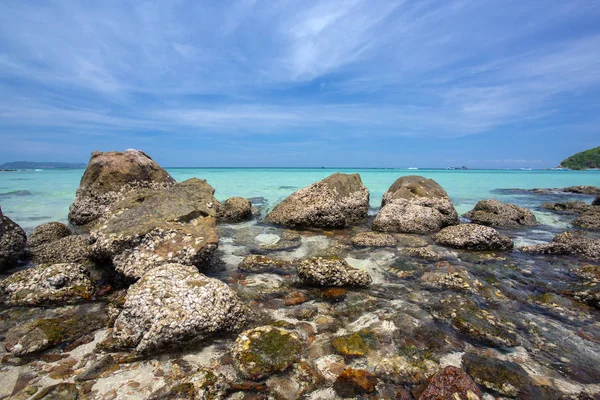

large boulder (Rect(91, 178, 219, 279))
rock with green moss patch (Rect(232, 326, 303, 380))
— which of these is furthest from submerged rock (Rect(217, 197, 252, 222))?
rock with green moss patch (Rect(232, 326, 303, 380))

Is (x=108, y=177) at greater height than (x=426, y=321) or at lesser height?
greater

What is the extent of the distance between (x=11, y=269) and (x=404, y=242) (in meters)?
9.90

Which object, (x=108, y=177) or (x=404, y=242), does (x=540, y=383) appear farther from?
(x=108, y=177)

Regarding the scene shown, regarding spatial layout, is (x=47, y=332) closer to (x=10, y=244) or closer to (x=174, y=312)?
(x=174, y=312)

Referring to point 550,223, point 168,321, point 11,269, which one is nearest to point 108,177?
point 11,269

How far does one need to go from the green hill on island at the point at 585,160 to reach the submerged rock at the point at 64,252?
149m

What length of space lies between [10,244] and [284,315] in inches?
265

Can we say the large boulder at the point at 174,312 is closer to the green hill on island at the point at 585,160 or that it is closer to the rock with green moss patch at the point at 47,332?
the rock with green moss patch at the point at 47,332

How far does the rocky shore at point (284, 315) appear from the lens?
3324mm

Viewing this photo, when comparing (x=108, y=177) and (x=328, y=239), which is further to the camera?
(x=108, y=177)

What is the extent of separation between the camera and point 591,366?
3643 millimetres

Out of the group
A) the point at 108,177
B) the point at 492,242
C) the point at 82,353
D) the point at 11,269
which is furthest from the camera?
the point at 108,177

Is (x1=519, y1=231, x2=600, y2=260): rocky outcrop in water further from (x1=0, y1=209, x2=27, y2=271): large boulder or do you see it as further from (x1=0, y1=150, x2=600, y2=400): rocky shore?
(x1=0, y1=209, x2=27, y2=271): large boulder

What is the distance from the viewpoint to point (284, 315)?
4.77 meters
